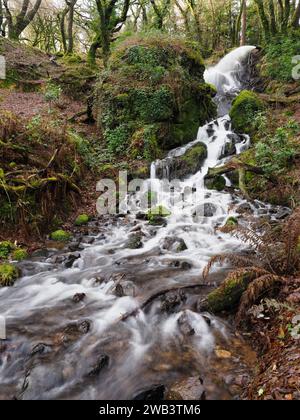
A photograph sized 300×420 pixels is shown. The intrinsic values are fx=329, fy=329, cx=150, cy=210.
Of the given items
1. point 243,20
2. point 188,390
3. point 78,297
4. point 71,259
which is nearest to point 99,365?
point 188,390

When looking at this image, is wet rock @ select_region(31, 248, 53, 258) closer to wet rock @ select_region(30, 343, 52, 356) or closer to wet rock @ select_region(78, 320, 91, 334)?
wet rock @ select_region(78, 320, 91, 334)

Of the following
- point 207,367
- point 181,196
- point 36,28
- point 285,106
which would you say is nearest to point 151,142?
point 181,196

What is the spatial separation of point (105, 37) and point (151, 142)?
763 centimetres

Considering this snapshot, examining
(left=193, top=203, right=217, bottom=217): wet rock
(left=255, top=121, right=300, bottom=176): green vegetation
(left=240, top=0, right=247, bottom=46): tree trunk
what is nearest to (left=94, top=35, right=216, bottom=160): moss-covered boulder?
(left=193, top=203, right=217, bottom=217): wet rock

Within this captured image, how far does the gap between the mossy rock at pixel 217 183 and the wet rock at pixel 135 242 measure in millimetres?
3567

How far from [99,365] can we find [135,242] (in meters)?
3.66

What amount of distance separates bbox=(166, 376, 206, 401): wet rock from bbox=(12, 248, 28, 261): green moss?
13.9 feet

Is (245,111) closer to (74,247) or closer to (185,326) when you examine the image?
(74,247)

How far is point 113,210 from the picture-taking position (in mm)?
9219

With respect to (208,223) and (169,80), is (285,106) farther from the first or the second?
(208,223)

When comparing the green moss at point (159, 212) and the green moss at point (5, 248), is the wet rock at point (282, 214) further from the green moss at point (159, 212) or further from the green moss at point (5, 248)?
the green moss at point (5, 248)

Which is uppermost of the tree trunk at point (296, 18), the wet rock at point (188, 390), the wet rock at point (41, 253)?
the tree trunk at point (296, 18)

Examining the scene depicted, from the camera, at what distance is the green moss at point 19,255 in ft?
21.1

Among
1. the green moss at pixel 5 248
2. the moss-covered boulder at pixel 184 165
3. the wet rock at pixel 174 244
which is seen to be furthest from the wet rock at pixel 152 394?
the moss-covered boulder at pixel 184 165
